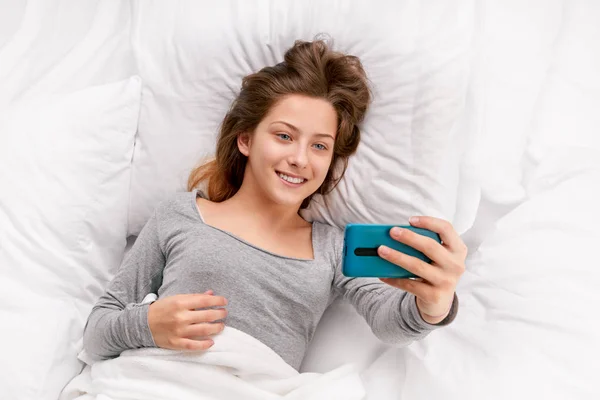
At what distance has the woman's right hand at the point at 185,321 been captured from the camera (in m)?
1.01

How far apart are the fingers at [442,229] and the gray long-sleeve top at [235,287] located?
0.56 ft

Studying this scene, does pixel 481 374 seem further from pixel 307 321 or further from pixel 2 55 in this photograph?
pixel 2 55

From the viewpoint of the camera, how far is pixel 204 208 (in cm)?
126

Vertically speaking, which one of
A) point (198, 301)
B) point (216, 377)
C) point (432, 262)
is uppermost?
point (432, 262)

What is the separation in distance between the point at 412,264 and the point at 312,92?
0.44m

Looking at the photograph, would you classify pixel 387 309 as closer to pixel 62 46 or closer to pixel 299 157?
pixel 299 157

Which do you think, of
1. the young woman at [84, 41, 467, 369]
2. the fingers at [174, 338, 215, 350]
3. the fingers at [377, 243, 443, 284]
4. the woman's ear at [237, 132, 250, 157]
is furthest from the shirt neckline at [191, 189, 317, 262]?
the fingers at [377, 243, 443, 284]

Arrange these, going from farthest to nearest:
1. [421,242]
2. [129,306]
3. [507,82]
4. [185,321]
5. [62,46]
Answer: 1. [62,46]
2. [507,82]
3. [129,306]
4. [185,321]
5. [421,242]

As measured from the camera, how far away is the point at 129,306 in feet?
3.66

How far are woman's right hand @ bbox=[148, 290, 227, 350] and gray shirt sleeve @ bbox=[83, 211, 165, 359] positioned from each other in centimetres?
3

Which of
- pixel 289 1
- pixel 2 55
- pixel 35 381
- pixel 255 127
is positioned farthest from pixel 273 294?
pixel 2 55

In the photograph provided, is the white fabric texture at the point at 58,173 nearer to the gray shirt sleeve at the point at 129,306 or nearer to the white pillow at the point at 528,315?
the gray shirt sleeve at the point at 129,306

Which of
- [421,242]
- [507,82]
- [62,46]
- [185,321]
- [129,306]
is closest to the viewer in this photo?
[421,242]

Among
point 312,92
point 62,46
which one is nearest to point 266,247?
point 312,92
